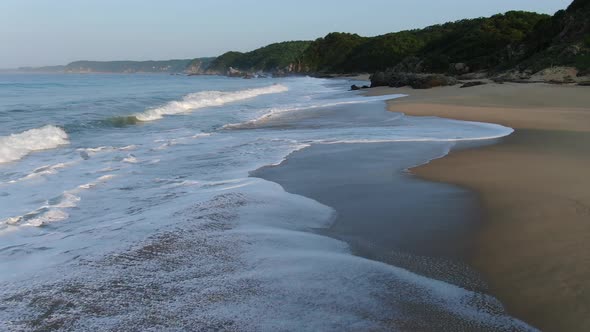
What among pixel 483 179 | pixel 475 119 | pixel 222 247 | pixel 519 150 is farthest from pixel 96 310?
pixel 475 119

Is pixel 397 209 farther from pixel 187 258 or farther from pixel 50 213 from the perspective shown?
pixel 50 213

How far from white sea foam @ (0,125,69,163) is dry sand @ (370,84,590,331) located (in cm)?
825

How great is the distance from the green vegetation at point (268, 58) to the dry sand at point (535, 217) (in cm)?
14467

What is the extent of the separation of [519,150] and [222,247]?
638 centimetres

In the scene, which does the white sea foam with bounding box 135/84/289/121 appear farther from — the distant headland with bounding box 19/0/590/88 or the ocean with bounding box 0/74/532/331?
the distant headland with bounding box 19/0/590/88

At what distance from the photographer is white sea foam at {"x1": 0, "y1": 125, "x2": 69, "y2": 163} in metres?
10.3

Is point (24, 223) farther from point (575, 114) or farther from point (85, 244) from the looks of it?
point (575, 114)

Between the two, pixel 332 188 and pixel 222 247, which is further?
pixel 332 188

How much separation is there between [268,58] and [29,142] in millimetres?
162092

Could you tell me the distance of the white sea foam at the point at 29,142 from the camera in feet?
33.9

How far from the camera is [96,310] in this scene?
10.6 feet

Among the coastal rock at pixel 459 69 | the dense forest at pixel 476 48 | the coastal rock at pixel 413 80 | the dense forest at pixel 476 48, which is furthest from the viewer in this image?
the coastal rock at pixel 459 69

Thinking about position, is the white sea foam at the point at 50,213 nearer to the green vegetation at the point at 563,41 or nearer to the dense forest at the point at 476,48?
the dense forest at the point at 476,48

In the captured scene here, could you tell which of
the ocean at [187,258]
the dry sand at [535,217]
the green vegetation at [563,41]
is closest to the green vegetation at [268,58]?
the green vegetation at [563,41]
